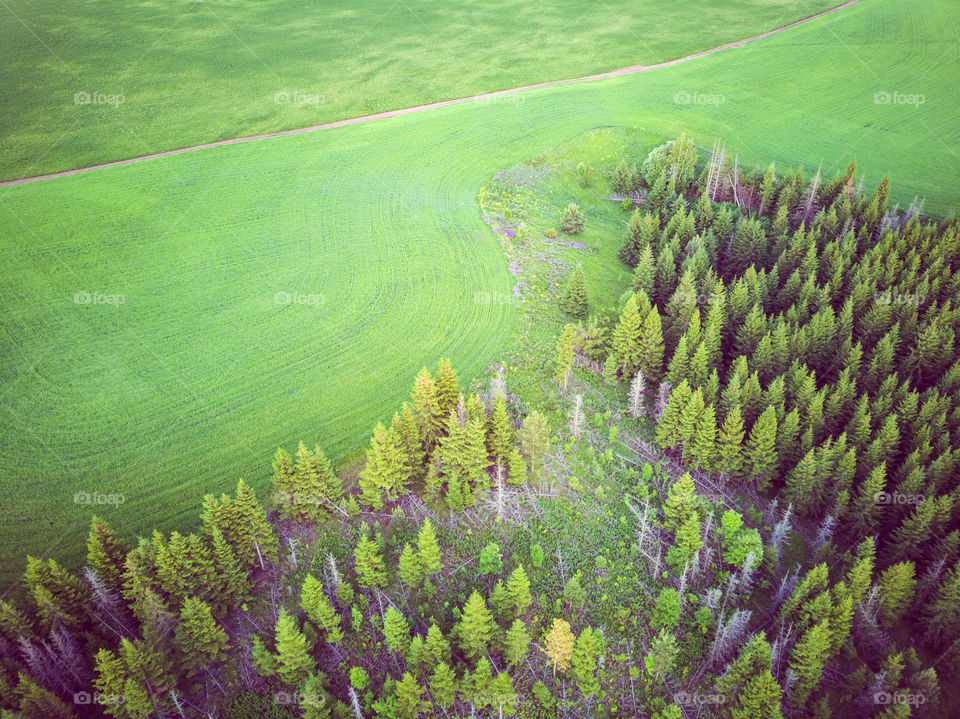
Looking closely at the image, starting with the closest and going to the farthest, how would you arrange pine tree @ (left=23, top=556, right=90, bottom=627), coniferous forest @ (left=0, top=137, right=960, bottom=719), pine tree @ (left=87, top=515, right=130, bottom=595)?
pine tree @ (left=23, top=556, right=90, bottom=627), coniferous forest @ (left=0, top=137, right=960, bottom=719), pine tree @ (left=87, top=515, right=130, bottom=595)

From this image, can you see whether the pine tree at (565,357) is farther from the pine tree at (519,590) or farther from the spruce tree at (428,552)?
the pine tree at (519,590)

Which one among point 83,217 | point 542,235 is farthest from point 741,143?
point 83,217

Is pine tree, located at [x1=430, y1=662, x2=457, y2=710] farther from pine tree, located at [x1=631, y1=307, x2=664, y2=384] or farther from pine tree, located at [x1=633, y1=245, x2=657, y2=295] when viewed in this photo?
pine tree, located at [x1=633, y1=245, x2=657, y2=295]

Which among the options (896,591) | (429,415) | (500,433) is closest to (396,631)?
(500,433)

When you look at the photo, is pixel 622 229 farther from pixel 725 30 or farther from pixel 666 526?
pixel 725 30

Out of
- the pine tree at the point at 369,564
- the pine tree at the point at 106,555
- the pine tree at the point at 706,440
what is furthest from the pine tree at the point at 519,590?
the pine tree at the point at 106,555

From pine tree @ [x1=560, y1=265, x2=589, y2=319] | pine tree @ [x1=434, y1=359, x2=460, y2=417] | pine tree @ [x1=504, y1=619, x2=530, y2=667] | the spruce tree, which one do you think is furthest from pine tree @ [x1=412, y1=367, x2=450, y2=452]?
pine tree @ [x1=560, y1=265, x2=589, y2=319]
